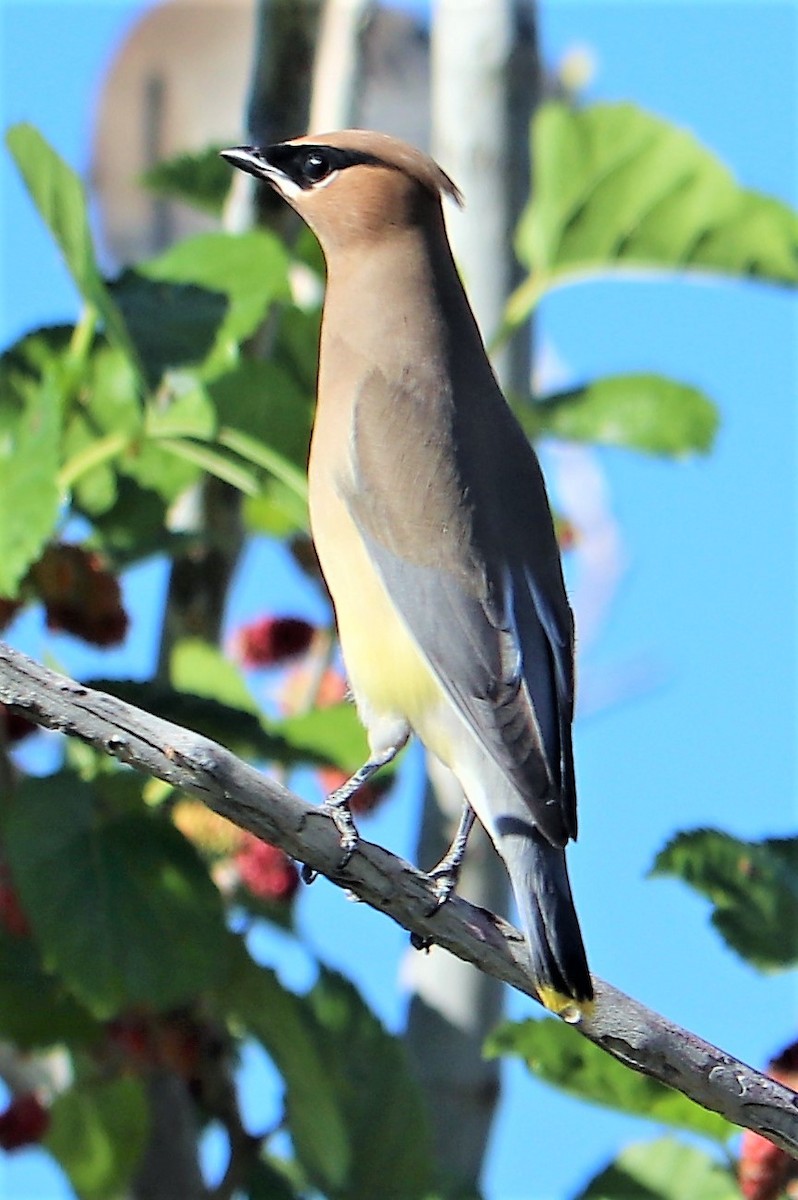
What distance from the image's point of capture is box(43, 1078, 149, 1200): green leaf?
310 cm

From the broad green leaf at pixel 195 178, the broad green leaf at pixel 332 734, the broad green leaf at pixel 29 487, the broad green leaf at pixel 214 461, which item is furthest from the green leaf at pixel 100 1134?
the broad green leaf at pixel 195 178

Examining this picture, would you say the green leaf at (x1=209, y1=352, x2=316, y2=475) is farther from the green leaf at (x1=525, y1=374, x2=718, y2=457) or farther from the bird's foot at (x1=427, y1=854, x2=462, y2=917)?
the bird's foot at (x1=427, y1=854, x2=462, y2=917)

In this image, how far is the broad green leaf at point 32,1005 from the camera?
3.07 m

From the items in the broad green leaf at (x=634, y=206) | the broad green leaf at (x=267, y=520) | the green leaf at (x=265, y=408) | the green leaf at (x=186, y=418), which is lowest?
the broad green leaf at (x=267, y=520)

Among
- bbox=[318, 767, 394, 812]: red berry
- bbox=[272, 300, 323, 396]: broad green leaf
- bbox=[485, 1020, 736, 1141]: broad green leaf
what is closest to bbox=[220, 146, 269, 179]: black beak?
bbox=[272, 300, 323, 396]: broad green leaf

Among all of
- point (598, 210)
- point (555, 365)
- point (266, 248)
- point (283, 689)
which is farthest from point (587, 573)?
point (266, 248)

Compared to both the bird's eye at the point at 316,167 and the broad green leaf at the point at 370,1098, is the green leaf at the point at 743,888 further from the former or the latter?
the bird's eye at the point at 316,167

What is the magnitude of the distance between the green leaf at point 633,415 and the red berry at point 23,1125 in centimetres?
131

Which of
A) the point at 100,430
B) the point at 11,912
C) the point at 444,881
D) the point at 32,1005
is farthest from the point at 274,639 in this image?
the point at 444,881

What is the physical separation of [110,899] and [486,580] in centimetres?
69

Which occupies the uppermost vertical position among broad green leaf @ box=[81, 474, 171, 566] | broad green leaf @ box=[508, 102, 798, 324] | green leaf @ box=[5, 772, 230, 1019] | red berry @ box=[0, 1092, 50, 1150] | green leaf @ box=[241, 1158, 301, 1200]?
broad green leaf @ box=[508, 102, 798, 324]

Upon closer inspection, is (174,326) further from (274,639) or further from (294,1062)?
(294,1062)

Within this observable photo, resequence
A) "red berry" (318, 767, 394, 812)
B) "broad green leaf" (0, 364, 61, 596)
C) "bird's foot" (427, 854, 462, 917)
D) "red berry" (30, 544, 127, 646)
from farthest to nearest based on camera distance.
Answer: "red berry" (318, 767, 394, 812), "red berry" (30, 544, 127, 646), "broad green leaf" (0, 364, 61, 596), "bird's foot" (427, 854, 462, 917)

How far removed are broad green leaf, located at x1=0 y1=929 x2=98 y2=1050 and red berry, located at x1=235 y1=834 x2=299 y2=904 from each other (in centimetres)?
39
